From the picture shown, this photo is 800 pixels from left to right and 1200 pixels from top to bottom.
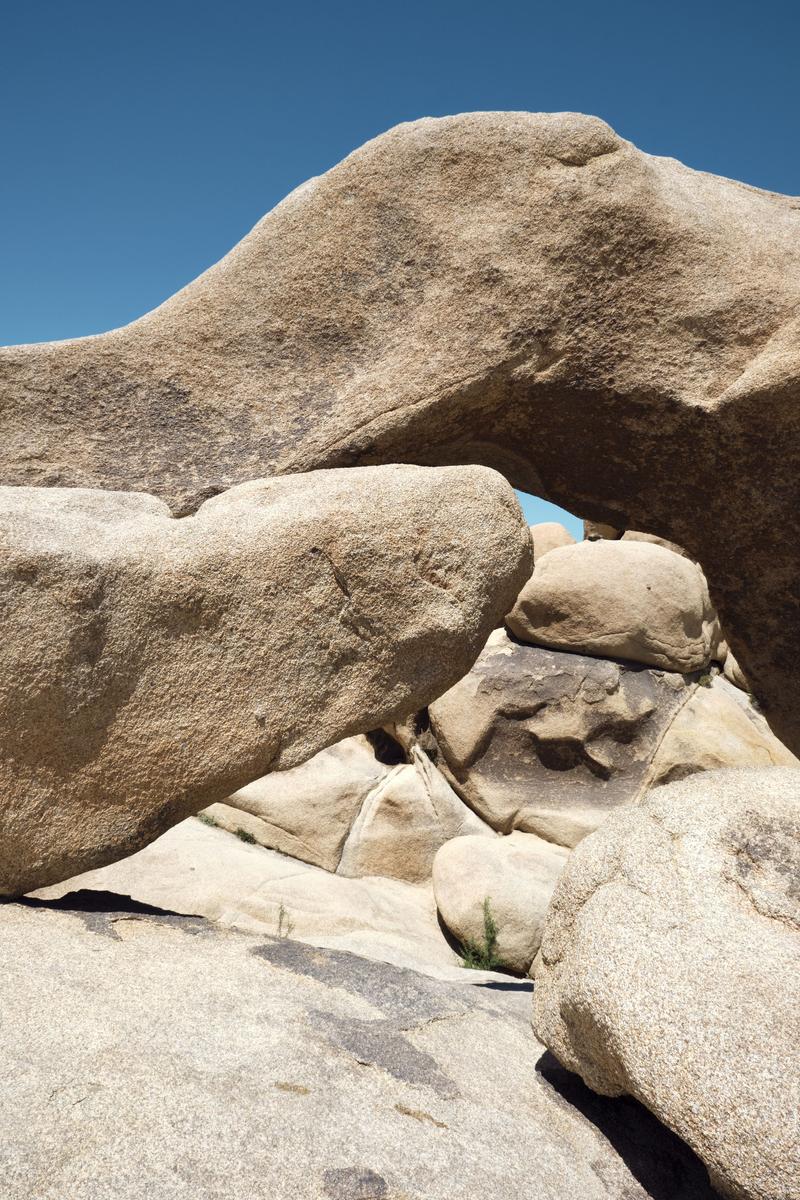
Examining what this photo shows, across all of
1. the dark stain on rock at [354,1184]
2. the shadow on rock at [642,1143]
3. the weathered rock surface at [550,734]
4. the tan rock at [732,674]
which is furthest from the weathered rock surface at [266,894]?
the tan rock at [732,674]

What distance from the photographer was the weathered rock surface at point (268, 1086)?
157 cm

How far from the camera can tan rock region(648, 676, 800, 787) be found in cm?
695

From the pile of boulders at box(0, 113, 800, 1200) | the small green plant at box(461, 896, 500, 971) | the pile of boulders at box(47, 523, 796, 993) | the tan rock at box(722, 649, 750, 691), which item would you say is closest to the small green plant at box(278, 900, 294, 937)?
the pile of boulders at box(0, 113, 800, 1200)

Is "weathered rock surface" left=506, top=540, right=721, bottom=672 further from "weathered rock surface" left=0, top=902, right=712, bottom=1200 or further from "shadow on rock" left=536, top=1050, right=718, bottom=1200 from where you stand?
"shadow on rock" left=536, top=1050, right=718, bottom=1200

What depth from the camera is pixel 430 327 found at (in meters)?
3.11

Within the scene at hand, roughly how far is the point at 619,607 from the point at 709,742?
114 centimetres

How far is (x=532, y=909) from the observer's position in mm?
5738

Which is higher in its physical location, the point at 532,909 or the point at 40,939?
the point at 40,939

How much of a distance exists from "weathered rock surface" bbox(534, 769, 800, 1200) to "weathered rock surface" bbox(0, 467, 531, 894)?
750 mm

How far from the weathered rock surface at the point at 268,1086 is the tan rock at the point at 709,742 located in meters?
4.63

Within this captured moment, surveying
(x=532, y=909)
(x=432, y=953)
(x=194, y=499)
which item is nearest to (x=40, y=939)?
(x=194, y=499)

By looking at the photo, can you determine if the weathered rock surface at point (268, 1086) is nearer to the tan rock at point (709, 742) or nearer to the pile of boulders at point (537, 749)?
the pile of boulders at point (537, 749)

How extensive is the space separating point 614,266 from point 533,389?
0.45 m

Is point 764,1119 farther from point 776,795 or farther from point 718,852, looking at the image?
point 776,795
